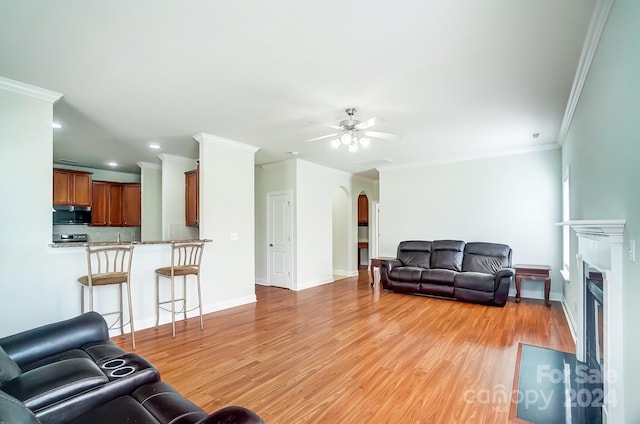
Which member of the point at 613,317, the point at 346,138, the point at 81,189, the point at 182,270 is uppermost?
the point at 346,138

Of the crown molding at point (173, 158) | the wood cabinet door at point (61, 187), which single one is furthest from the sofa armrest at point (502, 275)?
the wood cabinet door at point (61, 187)

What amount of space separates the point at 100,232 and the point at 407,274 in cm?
717

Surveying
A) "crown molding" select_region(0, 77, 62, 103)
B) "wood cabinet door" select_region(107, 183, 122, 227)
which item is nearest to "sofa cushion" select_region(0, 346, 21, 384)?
"crown molding" select_region(0, 77, 62, 103)

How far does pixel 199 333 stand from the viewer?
12.4 ft

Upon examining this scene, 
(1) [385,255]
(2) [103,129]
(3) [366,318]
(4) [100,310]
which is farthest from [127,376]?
(1) [385,255]

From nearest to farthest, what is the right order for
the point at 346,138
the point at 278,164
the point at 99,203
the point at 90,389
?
the point at 90,389 → the point at 346,138 → the point at 278,164 → the point at 99,203

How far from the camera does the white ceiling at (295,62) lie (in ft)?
6.59

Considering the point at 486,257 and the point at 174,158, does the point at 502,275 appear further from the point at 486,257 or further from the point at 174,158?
the point at 174,158

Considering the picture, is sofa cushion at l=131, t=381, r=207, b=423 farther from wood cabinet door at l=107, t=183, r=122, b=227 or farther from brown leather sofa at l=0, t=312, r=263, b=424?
wood cabinet door at l=107, t=183, r=122, b=227

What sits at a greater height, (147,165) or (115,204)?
(147,165)

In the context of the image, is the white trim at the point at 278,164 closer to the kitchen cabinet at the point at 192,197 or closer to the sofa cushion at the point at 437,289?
the kitchen cabinet at the point at 192,197

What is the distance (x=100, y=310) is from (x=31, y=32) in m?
2.95

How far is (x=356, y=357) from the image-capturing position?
10.0 feet

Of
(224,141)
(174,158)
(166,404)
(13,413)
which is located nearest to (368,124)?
(224,141)
